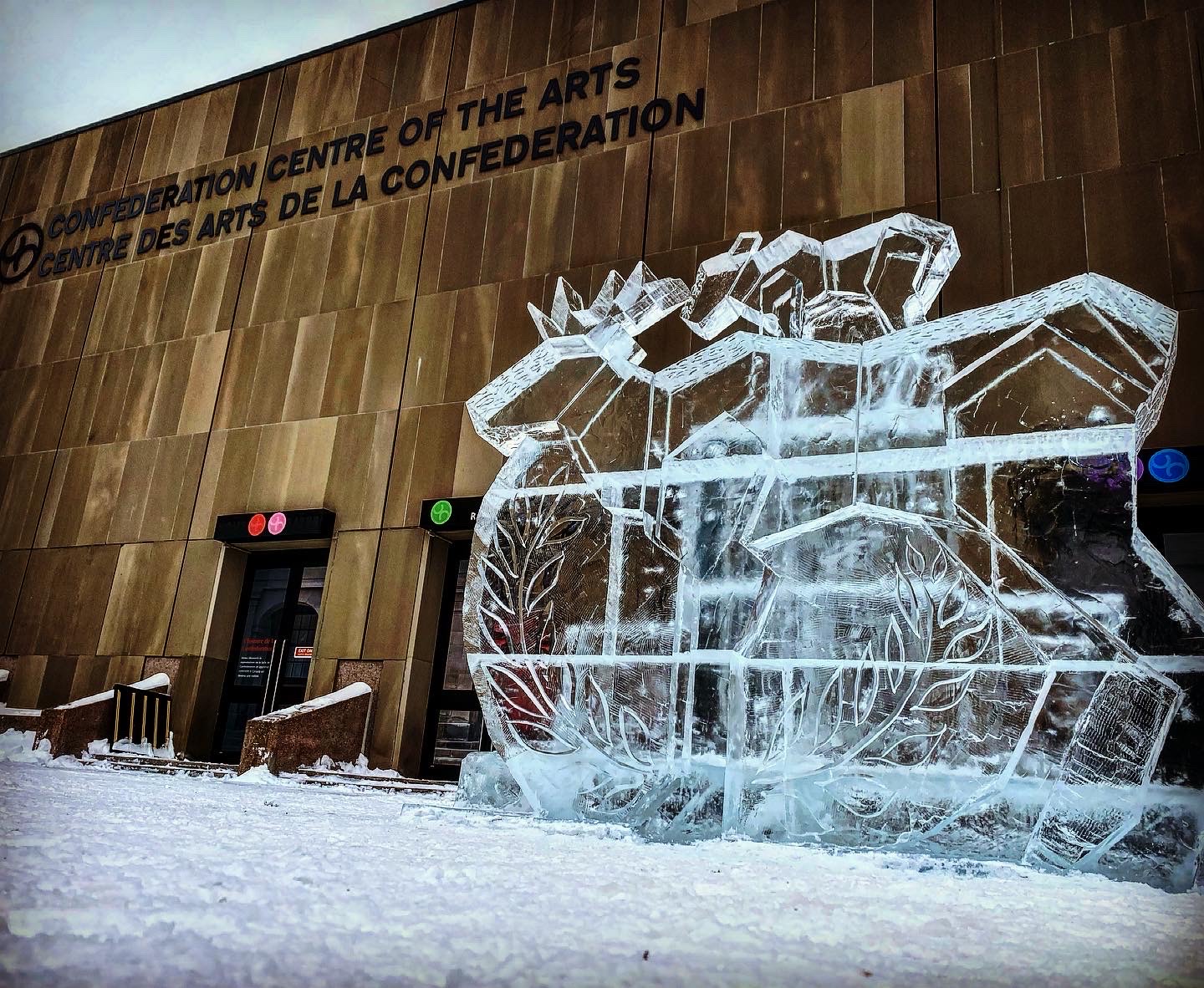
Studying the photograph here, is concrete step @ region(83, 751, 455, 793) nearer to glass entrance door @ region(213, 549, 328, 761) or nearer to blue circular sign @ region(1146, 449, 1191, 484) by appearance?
glass entrance door @ region(213, 549, 328, 761)

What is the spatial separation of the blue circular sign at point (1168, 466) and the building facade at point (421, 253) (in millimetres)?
80

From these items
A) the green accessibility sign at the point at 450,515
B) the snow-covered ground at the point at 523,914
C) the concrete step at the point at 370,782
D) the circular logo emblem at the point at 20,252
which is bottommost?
the concrete step at the point at 370,782

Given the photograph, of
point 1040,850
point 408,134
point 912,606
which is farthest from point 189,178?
point 1040,850

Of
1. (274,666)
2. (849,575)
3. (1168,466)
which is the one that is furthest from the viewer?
(274,666)

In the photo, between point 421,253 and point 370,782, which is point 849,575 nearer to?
point 370,782

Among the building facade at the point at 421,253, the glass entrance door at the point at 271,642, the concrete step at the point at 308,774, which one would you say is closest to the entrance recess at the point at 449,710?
the building facade at the point at 421,253

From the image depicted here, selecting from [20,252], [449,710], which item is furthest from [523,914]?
[20,252]

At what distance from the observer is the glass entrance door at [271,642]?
1027cm

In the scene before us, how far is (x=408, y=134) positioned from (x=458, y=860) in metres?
10.2

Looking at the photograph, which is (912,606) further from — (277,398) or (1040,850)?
(277,398)

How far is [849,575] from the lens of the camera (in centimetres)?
407

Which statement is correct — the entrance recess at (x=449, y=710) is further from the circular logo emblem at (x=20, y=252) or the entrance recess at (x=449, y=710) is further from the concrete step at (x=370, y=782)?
A: the circular logo emblem at (x=20, y=252)

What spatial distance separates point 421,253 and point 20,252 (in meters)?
A: 7.39

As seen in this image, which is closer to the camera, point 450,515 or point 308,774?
point 308,774
